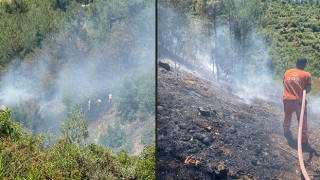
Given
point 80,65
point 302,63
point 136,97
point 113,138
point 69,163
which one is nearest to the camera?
point 302,63

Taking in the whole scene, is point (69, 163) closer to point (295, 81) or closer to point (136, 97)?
point (295, 81)

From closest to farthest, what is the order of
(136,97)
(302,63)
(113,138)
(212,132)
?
(302,63), (212,132), (113,138), (136,97)

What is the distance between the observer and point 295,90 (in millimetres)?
2377

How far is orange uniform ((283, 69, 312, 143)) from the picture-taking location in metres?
2.35

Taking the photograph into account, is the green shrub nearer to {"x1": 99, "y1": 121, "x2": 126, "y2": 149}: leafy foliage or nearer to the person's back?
{"x1": 99, "y1": 121, "x2": 126, "y2": 149}: leafy foliage

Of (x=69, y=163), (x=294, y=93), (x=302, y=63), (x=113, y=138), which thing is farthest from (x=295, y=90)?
(x=113, y=138)

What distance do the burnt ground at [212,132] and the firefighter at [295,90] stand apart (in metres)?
0.04

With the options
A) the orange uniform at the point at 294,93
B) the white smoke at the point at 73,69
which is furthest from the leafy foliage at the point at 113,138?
the orange uniform at the point at 294,93

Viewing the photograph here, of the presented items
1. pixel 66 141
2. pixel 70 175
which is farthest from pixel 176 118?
pixel 66 141

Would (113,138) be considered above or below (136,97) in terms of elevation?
below

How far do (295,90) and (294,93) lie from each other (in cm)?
1

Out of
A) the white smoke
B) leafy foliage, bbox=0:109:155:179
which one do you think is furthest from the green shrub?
leafy foliage, bbox=0:109:155:179

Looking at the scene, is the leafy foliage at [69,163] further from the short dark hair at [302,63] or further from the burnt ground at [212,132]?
the short dark hair at [302,63]

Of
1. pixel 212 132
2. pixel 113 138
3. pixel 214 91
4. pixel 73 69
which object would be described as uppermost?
pixel 214 91
